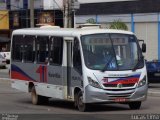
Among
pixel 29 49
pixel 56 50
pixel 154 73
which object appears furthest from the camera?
pixel 154 73

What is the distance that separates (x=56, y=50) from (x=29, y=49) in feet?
7.42

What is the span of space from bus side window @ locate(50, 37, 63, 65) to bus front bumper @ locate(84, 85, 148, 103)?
7.36 feet

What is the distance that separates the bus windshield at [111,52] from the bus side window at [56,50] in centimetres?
135

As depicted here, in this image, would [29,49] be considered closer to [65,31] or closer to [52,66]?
[52,66]

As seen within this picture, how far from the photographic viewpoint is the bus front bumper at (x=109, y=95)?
18.8 meters

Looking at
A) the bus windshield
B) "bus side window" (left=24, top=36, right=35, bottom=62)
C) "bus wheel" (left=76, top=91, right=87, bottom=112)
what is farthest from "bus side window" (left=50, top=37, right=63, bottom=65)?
"bus wheel" (left=76, top=91, right=87, bottom=112)

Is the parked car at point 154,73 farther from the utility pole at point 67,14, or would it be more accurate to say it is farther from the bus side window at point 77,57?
the utility pole at point 67,14

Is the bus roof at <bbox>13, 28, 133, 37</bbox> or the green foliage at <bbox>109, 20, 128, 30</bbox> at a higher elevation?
the bus roof at <bbox>13, 28, 133, 37</bbox>

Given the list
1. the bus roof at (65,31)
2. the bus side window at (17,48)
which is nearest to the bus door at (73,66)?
the bus roof at (65,31)

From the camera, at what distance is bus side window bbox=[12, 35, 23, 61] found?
23798 millimetres

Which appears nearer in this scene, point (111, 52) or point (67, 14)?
point (111, 52)

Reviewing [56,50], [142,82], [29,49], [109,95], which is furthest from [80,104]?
[29,49]

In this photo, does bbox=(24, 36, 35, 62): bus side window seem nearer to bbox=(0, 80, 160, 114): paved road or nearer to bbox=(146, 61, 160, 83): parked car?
bbox=(0, 80, 160, 114): paved road

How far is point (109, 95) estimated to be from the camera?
1891 centimetres
